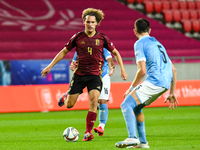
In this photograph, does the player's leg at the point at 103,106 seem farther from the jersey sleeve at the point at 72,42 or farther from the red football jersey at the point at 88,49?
the jersey sleeve at the point at 72,42

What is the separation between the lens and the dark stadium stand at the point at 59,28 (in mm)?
20250

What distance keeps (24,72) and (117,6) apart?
10.6 m

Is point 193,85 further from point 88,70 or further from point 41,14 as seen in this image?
point 41,14

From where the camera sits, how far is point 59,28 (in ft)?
73.0

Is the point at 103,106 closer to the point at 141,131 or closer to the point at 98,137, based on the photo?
the point at 98,137

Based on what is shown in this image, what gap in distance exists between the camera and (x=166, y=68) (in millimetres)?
5391

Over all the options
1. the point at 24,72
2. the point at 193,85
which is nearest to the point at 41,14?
the point at 24,72

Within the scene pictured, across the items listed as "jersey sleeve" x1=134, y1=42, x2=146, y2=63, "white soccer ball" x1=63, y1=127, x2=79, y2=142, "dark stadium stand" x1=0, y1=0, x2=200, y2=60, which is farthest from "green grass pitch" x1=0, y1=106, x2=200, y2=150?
"dark stadium stand" x1=0, y1=0, x2=200, y2=60

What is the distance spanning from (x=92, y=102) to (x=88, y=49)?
35.2 inches

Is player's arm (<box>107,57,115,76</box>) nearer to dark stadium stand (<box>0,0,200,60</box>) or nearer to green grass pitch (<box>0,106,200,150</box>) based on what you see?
green grass pitch (<box>0,106,200,150</box>)

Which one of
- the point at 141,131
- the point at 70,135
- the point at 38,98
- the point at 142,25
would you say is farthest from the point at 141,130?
the point at 38,98

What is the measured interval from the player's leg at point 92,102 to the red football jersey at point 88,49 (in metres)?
0.14

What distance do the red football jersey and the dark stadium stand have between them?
12.4 m

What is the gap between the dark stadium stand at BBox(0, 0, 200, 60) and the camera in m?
20.2
